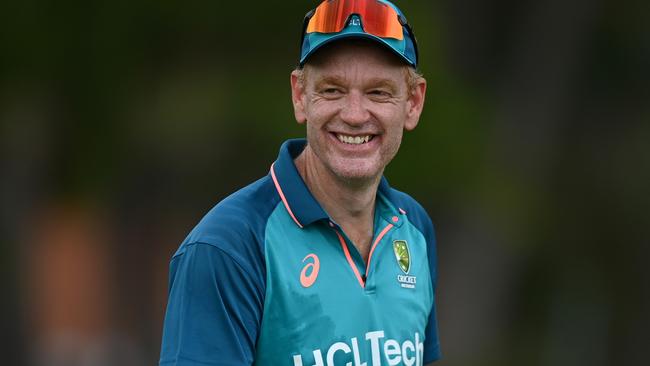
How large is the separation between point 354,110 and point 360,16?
29 cm

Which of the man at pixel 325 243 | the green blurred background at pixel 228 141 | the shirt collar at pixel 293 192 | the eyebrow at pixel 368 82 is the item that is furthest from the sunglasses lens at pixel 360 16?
the green blurred background at pixel 228 141

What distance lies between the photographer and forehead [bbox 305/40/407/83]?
12.7 feet

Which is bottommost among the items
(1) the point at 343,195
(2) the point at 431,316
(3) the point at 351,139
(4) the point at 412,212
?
(2) the point at 431,316

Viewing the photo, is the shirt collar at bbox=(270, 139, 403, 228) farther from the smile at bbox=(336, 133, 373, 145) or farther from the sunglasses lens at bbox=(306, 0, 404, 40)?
the sunglasses lens at bbox=(306, 0, 404, 40)

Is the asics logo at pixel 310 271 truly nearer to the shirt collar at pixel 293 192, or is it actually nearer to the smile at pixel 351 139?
the shirt collar at pixel 293 192

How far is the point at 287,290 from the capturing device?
3705mm

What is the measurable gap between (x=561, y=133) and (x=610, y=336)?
4.43 meters

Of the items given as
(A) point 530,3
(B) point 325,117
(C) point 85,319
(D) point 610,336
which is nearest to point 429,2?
(A) point 530,3

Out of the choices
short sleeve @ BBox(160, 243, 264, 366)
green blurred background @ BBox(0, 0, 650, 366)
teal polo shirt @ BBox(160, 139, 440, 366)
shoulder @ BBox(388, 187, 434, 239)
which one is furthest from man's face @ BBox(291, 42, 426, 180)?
green blurred background @ BBox(0, 0, 650, 366)

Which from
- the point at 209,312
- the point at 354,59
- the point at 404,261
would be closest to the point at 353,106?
the point at 354,59

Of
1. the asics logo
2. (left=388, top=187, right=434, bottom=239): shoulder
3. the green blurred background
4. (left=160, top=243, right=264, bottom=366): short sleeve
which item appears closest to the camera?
(left=160, top=243, right=264, bottom=366): short sleeve

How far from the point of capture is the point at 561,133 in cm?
1467

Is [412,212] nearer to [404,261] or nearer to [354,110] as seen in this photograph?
[404,261]

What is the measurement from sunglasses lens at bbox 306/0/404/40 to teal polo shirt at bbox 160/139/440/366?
17.4 inches
